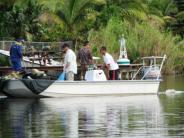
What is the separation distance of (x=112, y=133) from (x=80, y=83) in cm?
1124

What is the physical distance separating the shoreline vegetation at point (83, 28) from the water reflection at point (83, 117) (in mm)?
18206

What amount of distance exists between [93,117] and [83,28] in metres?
27.7

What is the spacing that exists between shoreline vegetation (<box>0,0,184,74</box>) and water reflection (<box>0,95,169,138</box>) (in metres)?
18.2

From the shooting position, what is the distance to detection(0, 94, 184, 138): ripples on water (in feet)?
54.6

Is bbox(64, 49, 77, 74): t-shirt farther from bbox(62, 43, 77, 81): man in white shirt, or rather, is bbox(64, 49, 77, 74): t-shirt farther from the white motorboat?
the white motorboat

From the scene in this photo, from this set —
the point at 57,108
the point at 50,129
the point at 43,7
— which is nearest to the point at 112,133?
the point at 50,129

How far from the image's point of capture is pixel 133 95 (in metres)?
28.9

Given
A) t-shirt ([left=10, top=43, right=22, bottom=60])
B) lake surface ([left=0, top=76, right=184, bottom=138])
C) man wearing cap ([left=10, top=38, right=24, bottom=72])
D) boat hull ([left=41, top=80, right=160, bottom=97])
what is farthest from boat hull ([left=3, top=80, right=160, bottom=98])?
t-shirt ([left=10, top=43, right=22, bottom=60])

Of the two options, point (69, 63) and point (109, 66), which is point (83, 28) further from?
point (69, 63)

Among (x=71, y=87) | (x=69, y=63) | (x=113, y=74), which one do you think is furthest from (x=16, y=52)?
(x=113, y=74)

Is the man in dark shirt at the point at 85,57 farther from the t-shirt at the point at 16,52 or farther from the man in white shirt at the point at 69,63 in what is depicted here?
the t-shirt at the point at 16,52

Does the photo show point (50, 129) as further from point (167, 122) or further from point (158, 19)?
point (158, 19)

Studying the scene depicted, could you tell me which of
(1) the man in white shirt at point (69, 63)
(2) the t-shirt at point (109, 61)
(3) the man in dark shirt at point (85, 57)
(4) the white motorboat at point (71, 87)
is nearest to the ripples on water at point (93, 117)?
(4) the white motorboat at point (71, 87)

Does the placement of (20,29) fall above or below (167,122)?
above
